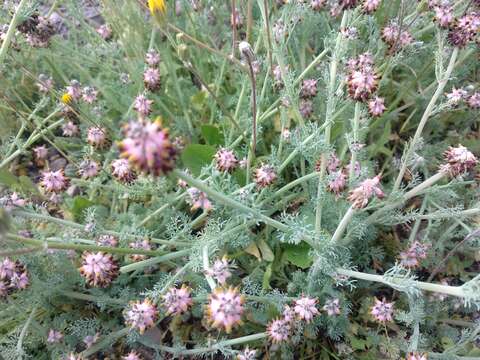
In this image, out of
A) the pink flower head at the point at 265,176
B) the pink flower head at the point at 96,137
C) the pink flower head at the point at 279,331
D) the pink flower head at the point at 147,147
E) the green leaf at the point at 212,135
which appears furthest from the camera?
the green leaf at the point at 212,135

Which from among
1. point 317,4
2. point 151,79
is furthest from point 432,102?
point 151,79

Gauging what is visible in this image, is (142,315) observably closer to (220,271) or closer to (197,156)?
(220,271)

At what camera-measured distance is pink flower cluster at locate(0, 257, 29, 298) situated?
1864mm

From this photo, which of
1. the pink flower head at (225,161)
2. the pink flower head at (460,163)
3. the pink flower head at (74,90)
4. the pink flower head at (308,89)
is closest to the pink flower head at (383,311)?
the pink flower head at (460,163)

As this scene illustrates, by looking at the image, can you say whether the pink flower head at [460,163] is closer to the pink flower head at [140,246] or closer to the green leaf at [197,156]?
the green leaf at [197,156]

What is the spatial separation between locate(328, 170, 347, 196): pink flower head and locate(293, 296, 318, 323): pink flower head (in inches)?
17.5

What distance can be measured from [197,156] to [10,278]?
40.2 inches

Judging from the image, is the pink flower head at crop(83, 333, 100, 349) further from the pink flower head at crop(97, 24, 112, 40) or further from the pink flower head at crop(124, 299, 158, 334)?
the pink flower head at crop(97, 24, 112, 40)

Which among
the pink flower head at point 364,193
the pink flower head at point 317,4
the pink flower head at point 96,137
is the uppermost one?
the pink flower head at point 317,4

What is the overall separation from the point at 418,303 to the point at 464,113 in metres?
1.39

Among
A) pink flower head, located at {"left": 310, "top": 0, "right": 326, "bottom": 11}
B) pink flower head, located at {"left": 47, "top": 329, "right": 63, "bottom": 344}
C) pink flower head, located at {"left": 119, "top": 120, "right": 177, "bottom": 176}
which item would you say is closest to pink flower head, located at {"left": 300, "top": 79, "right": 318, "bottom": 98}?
pink flower head, located at {"left": 310, "top": 0, "right": 326, "bottom": 11}

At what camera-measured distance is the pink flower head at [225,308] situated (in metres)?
1.41

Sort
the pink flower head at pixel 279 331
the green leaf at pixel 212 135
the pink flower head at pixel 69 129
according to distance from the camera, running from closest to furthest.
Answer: the pink flower head at pixel 279 331, the green leaf at pixel 212 135, the pink flower head at pixel 69 129

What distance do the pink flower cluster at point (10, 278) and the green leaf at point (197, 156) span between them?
92cm
